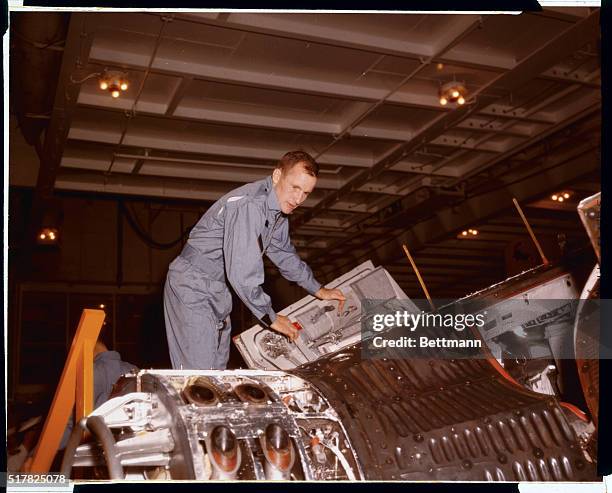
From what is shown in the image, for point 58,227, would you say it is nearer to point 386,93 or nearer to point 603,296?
point 386,93

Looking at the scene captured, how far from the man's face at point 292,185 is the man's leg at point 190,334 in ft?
1.57

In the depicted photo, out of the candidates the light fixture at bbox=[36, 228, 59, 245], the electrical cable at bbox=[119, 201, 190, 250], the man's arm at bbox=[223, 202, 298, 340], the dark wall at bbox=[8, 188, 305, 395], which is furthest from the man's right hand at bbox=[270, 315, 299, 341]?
the electrical cable at bbox=[119, 201, 190, 250]

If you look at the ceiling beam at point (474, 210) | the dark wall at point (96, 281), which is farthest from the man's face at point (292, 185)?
the dark wall at point (96, 281)

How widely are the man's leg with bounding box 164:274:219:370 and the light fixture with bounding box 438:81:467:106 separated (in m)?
3.20

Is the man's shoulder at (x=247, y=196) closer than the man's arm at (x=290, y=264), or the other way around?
the man's shoulder at (x=247, y=196)

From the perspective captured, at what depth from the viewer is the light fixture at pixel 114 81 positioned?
4.14 m

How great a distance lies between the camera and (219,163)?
5.87 metres

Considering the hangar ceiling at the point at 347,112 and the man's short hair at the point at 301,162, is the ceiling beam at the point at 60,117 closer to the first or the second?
the hangar ceiling at the point at 347,112

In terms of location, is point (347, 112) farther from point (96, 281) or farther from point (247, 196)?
point (96, 281)

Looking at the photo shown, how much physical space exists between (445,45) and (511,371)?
2932 mm

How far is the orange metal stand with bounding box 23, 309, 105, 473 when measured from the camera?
143cm

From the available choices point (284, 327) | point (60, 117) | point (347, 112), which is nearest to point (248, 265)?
point (284, 327)

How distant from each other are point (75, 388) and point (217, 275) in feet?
2.57

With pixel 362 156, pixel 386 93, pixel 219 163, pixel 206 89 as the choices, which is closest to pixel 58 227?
pixel 219 163
